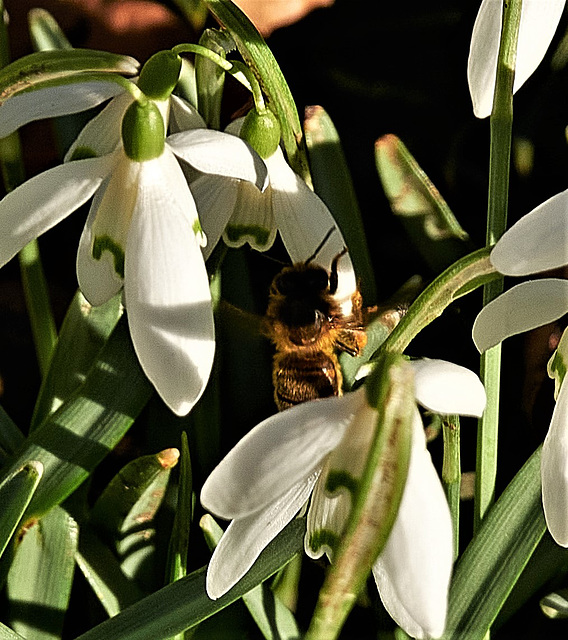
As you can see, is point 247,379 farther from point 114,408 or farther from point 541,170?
point 541,170

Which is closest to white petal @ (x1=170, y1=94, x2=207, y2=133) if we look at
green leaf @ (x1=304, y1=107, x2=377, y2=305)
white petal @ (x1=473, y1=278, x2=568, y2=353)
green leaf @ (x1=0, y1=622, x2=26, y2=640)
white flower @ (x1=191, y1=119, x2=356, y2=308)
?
white flower @ (x1=191, y1=119, x2=356, y2=308)

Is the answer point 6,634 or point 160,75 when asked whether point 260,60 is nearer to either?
point 160,75

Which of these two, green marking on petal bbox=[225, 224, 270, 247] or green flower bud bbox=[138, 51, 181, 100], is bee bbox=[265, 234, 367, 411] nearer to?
green marking on petal bbox=[225, 224, 270, 247]

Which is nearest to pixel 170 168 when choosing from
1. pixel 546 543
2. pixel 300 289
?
pixel 300 289

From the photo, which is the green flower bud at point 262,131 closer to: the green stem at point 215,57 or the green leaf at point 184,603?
the green stem at point 215,57

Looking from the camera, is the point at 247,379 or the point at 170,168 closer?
the point at 170,168

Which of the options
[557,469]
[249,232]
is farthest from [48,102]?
[557,469]

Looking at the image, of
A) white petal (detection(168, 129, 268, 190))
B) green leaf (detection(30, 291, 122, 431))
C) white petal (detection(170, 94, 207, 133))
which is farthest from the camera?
green leaf (detection(30, 291, 122, 431))

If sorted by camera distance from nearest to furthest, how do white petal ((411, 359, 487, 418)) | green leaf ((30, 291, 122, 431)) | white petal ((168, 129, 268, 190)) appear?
white petal ((411, 359, 487, 418)) < white petal ((168, 129, 268, 190)) < green leaf ((30, 291, 122, 431))
